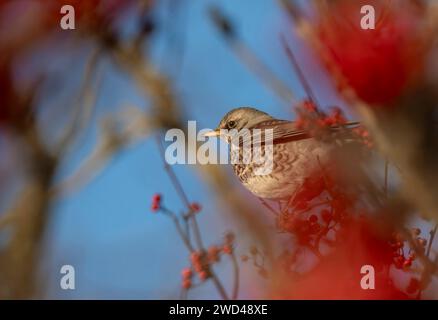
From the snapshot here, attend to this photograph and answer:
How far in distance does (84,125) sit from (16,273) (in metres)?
0.57

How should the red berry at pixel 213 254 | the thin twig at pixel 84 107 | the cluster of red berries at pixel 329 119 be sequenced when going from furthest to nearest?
the thin twig at pixel 84 107
the red berry at pixel 213 254
the cluster of red berries at pixel 329 119

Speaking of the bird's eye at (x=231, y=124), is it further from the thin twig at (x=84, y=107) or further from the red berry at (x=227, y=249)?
the red berry at (x=227, y=249)

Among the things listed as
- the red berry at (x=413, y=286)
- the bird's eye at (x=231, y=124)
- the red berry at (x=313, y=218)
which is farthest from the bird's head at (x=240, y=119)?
the red berry at (x=413, y=286)

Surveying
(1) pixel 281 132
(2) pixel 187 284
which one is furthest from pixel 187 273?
(1) pixel 281 132

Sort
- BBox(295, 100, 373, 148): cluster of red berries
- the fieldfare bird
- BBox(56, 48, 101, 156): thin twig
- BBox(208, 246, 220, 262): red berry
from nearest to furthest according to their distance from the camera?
BBox(295, 100, 373, 148): cluster of red berries, BBox(208, 246, 220, 262): red berry, the fieldfare bird, BBox(56, 48, 101, 156): thin twig

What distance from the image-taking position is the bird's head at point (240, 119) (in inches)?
92.3

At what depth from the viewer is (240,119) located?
2.38m

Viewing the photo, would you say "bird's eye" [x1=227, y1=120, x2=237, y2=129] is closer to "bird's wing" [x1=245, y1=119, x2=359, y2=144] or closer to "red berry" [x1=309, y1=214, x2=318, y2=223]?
"bird's wing" [x1=245, y1=119, x2=359, y2=144]

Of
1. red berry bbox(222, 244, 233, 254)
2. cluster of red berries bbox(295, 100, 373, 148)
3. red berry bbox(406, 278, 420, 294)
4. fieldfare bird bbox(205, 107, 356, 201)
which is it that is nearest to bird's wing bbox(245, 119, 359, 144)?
fieldfare bird bbox(205, 107, 356, 201)

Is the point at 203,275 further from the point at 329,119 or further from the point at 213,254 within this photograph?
the point at 329,119

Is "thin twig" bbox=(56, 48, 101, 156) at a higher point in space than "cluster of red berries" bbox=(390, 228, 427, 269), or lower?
higher

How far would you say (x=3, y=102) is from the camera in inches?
94.8

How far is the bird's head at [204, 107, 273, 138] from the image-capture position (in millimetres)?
2344
